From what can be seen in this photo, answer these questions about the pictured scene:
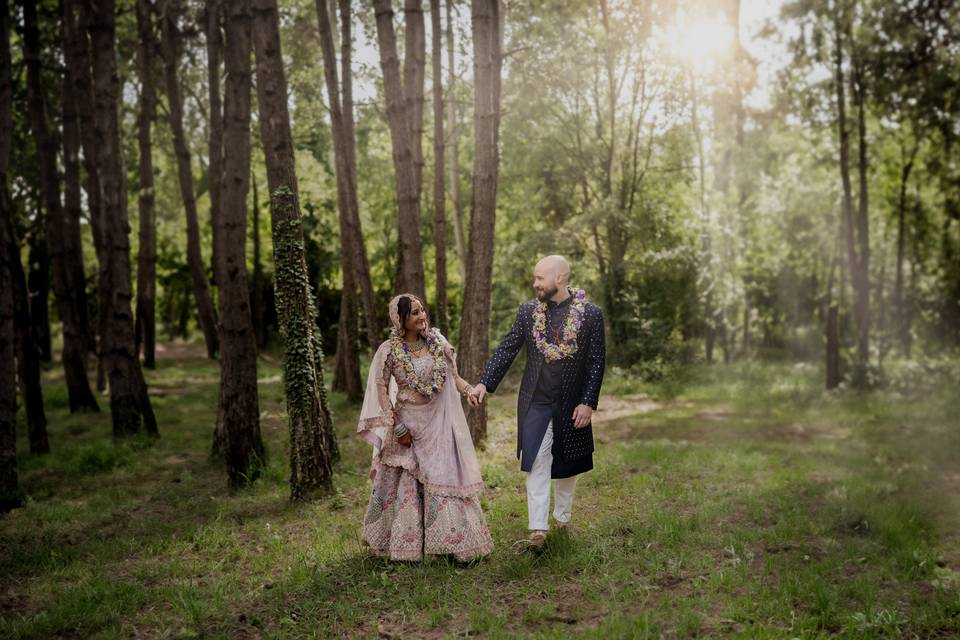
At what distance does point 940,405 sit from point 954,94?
27.6 ft

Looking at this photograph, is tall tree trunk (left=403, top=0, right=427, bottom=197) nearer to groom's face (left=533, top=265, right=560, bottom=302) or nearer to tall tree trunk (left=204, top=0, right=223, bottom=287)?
tall tree trunk (left=204, top=0, right=223, bottom=287)

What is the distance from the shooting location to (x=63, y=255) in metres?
17.3

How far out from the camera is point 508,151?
2661cm

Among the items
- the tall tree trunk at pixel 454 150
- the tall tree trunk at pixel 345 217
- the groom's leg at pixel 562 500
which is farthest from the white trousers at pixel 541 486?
the tall tree trunk at pixel 454 150

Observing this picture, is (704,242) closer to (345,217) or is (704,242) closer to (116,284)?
(345,217)

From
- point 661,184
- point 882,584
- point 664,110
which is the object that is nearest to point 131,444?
point 882,584

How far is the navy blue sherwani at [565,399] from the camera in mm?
6816

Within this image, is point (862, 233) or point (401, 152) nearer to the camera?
point (401, 152)

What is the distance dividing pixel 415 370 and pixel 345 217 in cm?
1049

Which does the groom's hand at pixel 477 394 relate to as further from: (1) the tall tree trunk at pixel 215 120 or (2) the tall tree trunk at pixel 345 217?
(2) the tall tree trunk at pixel 345 217

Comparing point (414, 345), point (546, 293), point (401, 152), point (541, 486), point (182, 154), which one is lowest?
point (541, 486)

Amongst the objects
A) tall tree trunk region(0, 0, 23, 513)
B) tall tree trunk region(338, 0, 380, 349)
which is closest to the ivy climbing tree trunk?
tall tree trunk region(0, 0, 23, 513)

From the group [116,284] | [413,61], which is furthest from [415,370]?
[116,284]

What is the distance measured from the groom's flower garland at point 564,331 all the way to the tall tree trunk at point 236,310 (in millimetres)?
4609
